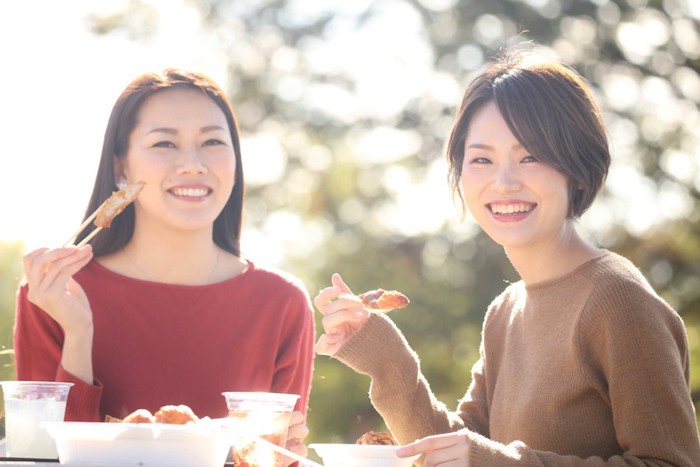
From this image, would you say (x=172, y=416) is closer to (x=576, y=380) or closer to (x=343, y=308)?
(x=343, y=308)

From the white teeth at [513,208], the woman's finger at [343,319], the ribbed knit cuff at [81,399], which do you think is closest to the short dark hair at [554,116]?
the white teeth at [513,208]

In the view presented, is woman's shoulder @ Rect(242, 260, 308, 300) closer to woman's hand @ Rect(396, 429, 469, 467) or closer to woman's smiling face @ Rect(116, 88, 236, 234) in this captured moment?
woman's smiling face @ Rect(116, 88, 236, 234)

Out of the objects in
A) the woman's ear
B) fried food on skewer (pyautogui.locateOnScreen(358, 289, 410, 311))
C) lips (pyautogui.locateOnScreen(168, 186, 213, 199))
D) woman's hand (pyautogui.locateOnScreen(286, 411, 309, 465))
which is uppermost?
the woman's ear

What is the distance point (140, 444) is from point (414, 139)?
9.83m

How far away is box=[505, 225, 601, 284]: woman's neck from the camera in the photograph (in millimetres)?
2791

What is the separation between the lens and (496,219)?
9.18ft

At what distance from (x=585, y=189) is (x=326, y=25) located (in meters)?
9.51

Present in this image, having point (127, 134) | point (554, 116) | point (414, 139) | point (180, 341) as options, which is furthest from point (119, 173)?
point (414, 139)

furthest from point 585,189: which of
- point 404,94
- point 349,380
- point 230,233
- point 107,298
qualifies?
point 404,94

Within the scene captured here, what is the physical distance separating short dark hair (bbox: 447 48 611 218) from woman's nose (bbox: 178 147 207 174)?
0.82 meters

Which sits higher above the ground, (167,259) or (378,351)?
(167,259)

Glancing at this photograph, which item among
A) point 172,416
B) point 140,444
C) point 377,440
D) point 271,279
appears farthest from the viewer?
point 271,279

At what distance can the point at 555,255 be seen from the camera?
9.28 feet

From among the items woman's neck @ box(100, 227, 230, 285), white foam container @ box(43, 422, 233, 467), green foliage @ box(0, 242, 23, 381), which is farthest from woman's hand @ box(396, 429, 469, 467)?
green foliage @ box(0, 242, 23, 381)
